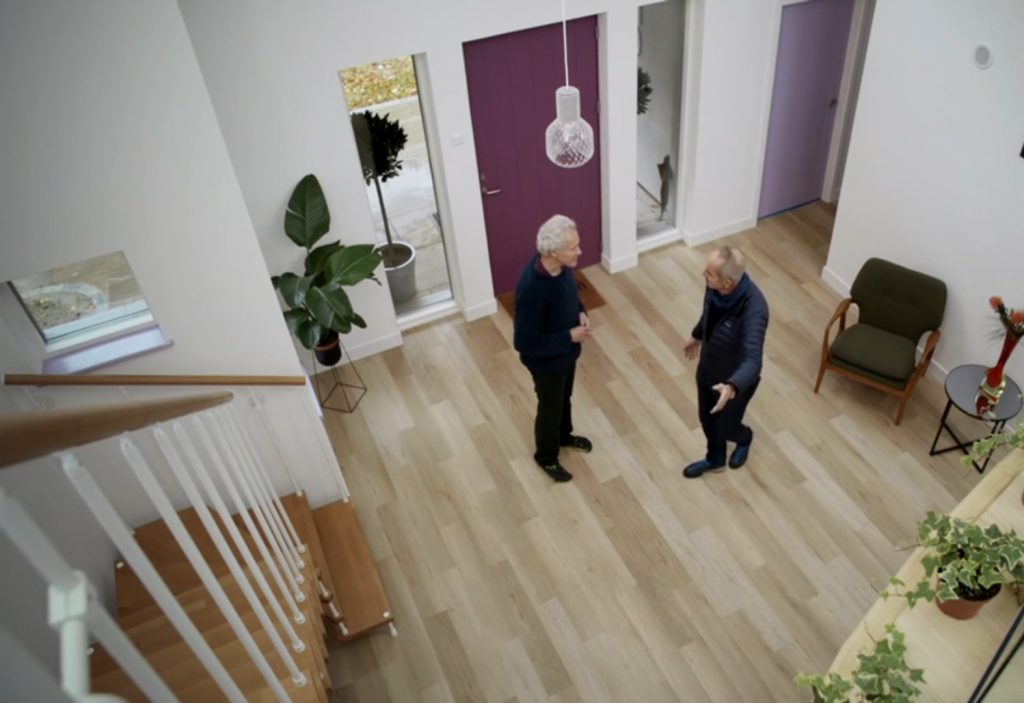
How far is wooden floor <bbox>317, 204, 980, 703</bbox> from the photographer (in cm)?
415

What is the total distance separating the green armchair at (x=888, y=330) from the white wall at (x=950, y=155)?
189 mm

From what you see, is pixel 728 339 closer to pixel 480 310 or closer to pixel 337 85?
pixel 480 310

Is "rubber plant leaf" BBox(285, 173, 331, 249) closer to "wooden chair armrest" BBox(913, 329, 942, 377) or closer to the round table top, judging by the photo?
"wooden chair armrest" BBox(913, 329, 942, 377)

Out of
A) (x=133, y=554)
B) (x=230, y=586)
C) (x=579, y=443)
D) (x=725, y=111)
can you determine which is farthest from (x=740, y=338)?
(x=133, y=554)

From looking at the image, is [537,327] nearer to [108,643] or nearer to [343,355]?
[343,355]

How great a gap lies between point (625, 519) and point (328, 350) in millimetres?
2548

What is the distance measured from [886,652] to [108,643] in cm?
225

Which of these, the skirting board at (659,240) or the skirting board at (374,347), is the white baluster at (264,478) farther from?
the skirting board at (659,240)

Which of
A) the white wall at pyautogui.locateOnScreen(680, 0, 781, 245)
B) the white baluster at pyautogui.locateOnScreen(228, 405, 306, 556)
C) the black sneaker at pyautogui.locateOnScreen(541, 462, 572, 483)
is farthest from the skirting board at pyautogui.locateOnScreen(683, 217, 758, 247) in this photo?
the white baluster at pyautogui.locateOnScreen(228, 405, 306, 556)

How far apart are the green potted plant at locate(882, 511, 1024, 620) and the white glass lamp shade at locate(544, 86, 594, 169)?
2.51 metres

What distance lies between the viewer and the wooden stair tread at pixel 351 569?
420cm

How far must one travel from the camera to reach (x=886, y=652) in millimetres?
2361

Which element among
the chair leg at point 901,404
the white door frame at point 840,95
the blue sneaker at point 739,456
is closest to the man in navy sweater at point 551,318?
the blue sneaker at point 739,456

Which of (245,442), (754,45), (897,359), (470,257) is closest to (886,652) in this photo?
(245,442)
